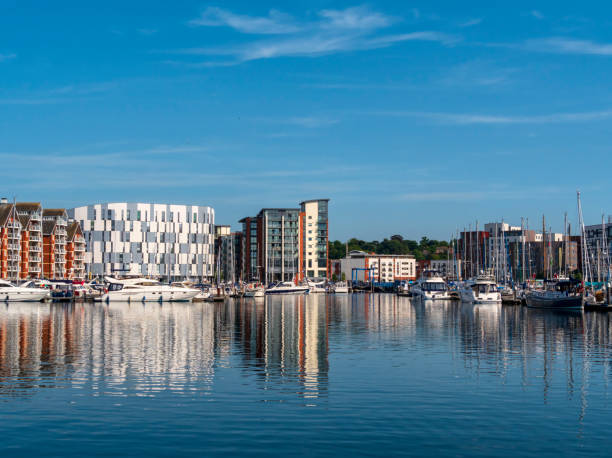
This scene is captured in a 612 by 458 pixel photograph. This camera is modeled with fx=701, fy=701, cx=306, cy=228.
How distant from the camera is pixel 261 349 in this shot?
49344 millimetres

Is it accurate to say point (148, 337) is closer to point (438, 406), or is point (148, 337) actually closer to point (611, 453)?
point (438, 406)

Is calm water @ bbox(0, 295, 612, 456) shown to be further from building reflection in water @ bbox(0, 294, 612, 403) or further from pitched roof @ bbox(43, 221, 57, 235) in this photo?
pitched roof @ bbox(43, 221, 57, 235)

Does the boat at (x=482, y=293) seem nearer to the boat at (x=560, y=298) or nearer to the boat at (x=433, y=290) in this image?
the boat at (x=560, y=298)

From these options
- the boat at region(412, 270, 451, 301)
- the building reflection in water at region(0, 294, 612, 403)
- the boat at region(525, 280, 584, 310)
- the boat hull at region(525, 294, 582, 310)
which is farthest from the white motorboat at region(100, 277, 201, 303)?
the boat at region(525, 280, 584, 310)

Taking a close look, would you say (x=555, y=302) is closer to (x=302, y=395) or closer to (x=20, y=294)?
(x=302, y=395)

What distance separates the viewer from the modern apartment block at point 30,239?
592 ft

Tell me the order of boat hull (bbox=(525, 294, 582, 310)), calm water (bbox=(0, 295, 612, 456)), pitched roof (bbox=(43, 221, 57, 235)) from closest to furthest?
1. calm water (bbox=(0, 295, 612, 456))
2. boat hull (bbox=(525, 294, 582, 310))
3. pitched roof (bbox=(43, 221, 57, 235))

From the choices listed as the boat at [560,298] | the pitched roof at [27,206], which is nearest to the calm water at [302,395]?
the boat at [560,298]

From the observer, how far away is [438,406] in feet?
93.0

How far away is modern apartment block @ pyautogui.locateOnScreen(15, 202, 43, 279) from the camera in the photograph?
180 meters

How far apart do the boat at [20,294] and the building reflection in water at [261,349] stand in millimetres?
46521

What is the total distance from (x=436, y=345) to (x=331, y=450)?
3181 centimetres

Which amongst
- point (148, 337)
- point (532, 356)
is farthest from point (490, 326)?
point (148, 337)

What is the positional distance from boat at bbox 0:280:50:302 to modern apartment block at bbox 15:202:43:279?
57.0 m
